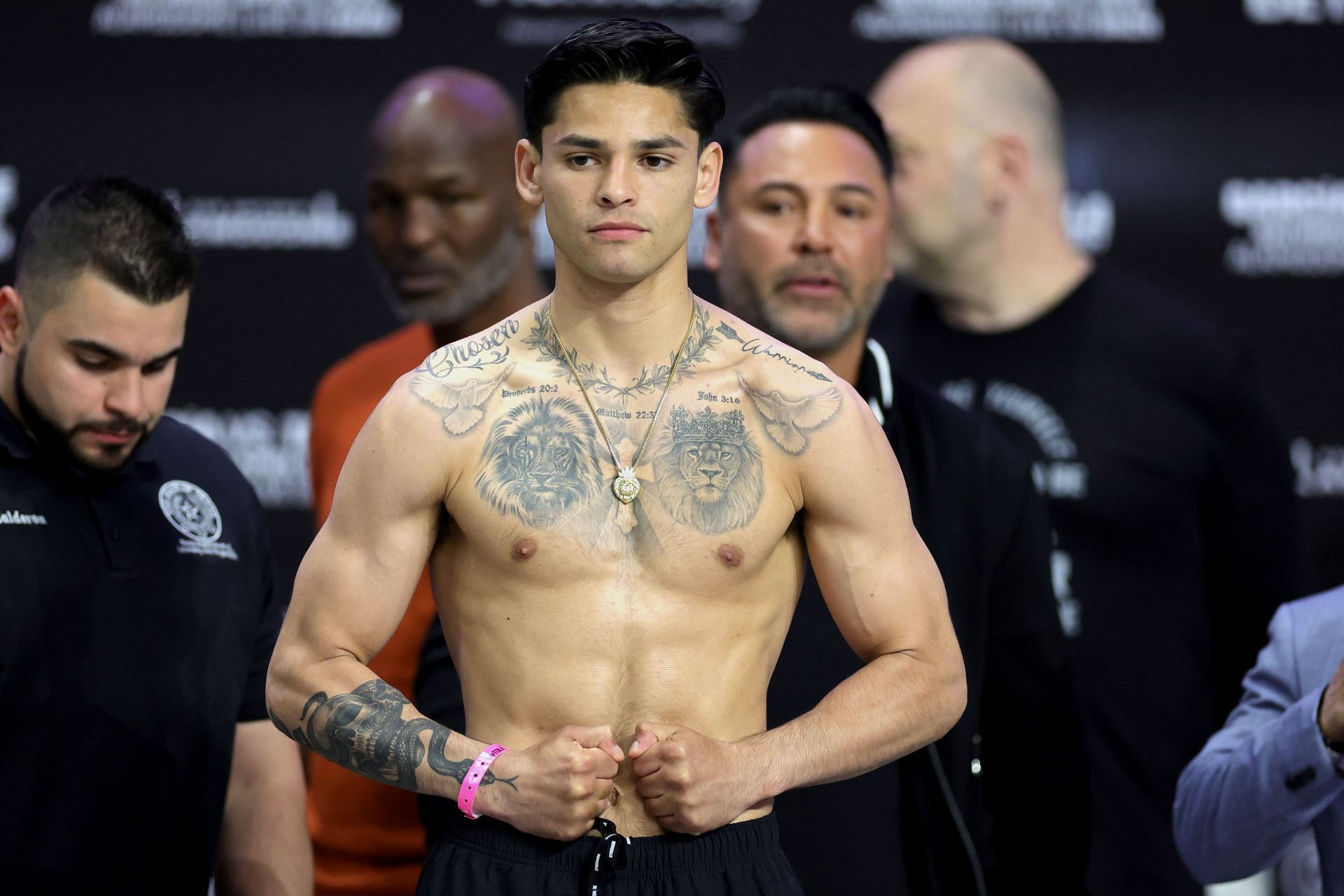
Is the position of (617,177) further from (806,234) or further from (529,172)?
(806,234)

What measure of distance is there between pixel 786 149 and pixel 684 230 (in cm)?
113

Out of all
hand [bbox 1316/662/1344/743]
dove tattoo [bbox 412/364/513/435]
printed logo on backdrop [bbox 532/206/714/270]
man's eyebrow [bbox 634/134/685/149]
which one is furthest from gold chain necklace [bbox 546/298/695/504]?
printed logo on backdrop [bbox 532/206/714/270]

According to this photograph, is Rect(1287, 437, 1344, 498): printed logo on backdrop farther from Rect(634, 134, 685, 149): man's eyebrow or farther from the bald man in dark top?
Rect(634, 134, 685, 149): man's eyebrow

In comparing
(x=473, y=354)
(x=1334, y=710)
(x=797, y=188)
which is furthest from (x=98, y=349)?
(x=1334, y=710)

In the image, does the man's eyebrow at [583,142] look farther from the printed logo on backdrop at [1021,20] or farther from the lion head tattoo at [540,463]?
the printed logo on backdrop at [1021,20]

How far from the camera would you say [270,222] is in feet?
13.1

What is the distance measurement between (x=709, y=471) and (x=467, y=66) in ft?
7.45

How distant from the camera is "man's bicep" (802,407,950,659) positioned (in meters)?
1.98

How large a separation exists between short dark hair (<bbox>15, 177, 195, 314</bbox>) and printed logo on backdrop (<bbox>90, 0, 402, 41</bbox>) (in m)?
1.52

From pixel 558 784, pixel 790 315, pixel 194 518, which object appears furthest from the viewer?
pixel 790 315

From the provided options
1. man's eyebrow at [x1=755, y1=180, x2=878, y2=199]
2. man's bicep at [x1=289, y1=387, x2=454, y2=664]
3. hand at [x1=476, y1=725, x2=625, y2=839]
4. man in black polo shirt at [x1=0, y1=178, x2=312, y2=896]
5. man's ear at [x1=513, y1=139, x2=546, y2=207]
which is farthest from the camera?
man's eyebrow at [x1=755, y1=180, x2=878, y2=199]

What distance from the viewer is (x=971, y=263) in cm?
394

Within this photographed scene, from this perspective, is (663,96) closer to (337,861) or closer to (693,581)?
(693,581)

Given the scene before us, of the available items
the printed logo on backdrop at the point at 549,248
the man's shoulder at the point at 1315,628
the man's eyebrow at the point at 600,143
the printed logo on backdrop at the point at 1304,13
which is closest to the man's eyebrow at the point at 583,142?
the man's eyebrow at the point at 600,143
